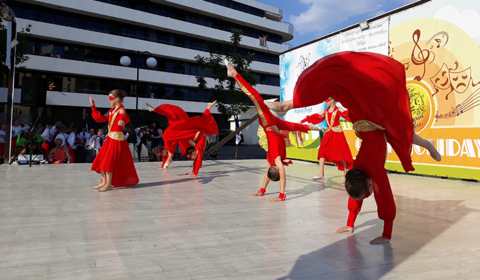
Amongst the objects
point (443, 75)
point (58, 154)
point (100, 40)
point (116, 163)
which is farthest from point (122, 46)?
point (443, 75)

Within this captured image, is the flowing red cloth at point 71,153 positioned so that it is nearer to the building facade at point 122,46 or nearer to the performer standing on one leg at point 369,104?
the performer standing on one leg at point 369,104

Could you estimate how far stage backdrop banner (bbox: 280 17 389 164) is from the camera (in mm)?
10227

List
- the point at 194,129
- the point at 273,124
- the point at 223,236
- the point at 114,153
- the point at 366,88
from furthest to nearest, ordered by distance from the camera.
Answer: the point at 194,129 < the point at 114,153 < the point at 273,124 < the point at 223,236 < the point at 366,88

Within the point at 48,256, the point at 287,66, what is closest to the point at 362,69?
the point at 48,256

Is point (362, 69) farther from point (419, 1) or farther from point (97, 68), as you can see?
point (97, 68)

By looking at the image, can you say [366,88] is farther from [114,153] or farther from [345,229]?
[114,153]

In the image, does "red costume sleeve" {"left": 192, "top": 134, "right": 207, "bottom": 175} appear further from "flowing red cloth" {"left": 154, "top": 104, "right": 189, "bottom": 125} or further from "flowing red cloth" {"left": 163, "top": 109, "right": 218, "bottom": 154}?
"flowing red cloth" {"left": 154, "top": 104, "right": 189, "bottom": 125}

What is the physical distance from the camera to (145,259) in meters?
2.83

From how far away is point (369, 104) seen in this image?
3324mm

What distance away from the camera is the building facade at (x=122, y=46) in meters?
27.2

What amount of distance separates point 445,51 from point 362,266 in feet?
25.1

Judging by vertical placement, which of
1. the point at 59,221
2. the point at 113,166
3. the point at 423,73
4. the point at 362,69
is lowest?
the point at 59,221

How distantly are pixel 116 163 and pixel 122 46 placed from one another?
2687 centimetres

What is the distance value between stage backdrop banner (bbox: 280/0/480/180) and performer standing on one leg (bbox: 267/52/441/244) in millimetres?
Answer: 4951
